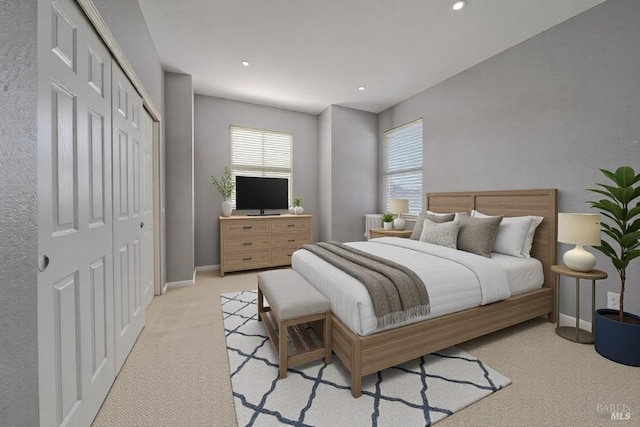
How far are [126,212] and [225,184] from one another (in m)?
2.49

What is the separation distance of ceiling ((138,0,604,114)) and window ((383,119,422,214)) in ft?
2.59

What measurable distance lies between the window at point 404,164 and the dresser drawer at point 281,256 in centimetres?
203

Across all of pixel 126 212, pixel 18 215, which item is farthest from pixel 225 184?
pixel 18 215

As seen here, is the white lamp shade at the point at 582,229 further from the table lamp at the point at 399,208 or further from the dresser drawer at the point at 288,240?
the dresser drawer at the point at 288,240

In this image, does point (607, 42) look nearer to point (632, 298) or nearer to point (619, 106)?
point (619, 106)

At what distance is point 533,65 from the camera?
2.67 metres

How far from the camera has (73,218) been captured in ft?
4.03

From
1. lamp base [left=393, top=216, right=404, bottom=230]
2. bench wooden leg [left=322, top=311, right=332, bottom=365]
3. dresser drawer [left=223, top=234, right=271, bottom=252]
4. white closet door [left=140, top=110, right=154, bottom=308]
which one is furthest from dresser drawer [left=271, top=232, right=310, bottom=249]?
bench wooden leg [left=322, top=311, right=332, bottom=365]

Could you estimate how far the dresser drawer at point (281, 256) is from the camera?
170 inches

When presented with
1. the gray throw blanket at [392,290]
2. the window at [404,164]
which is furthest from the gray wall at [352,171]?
the gray throw blanket at [392,290]

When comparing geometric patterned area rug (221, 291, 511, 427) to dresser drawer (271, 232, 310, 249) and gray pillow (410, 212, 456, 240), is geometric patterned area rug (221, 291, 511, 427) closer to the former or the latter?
gray pillow (410, 212, 456, 240)

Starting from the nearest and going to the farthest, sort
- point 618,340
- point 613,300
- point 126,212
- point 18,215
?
point 18,215
point 618,340
point 126,212
point 613,300

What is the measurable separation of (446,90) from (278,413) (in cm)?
405

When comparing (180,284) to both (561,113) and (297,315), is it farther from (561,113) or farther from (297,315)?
(561,113)
